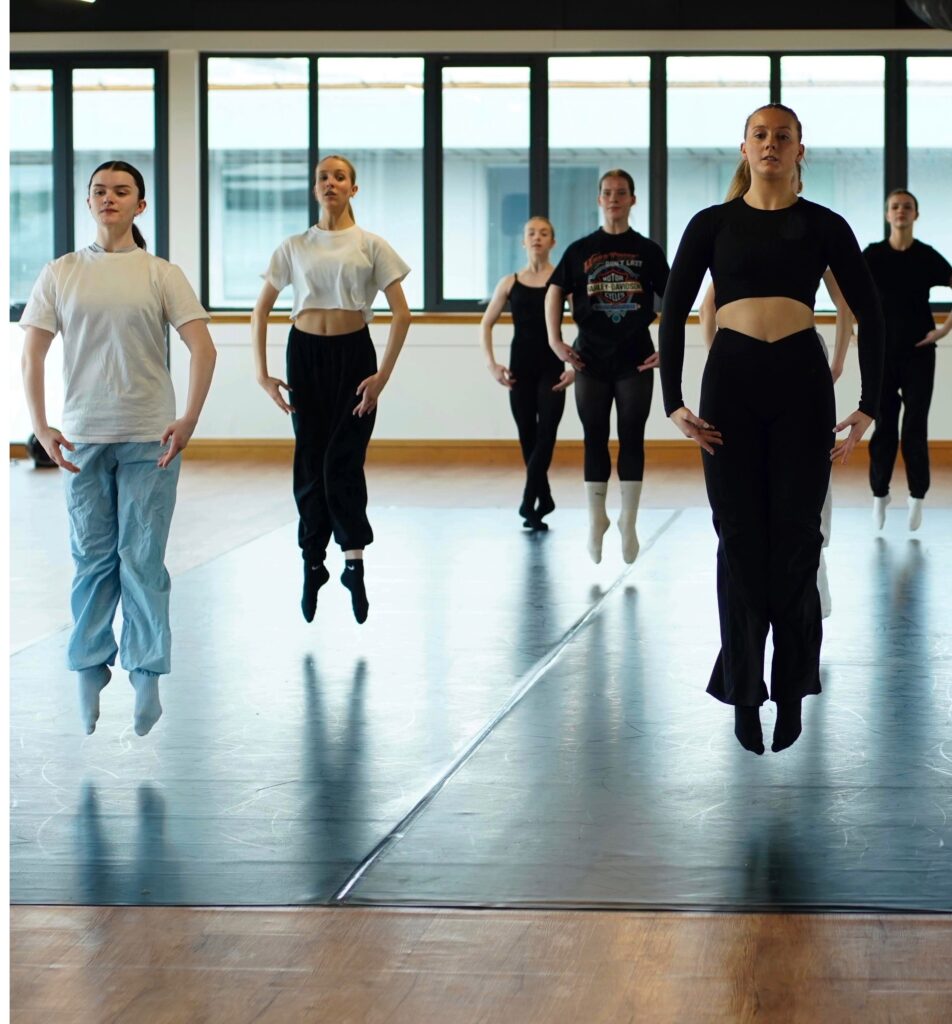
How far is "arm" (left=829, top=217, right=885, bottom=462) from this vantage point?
384 centimetres

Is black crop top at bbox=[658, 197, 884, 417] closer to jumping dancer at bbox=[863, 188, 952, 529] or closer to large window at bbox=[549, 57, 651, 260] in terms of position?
jumping dancer at bbox=[863, 188, 952, 529]

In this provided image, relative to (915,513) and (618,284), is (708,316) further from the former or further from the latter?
(915,513)

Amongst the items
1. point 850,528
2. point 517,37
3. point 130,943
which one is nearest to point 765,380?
point 130,943

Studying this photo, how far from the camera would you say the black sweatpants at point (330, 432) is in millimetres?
5656

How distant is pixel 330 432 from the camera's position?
5738 millimetres

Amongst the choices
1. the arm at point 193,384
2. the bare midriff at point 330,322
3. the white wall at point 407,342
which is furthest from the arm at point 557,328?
the white wall at point 407,342

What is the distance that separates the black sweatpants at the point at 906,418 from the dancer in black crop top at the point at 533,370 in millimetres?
1535

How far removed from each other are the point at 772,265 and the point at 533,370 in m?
4.86

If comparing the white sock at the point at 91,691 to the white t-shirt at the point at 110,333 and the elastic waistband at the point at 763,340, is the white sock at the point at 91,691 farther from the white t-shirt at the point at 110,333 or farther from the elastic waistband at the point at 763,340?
the elastic waistband at the point at 763,340

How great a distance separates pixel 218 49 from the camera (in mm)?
12844

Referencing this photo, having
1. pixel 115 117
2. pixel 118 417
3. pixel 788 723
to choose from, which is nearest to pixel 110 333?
pixel 118 417

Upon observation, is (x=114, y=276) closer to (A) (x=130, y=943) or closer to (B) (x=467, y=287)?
(A) (x=130, y=943)

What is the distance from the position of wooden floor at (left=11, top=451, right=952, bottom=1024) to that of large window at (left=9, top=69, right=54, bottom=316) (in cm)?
1080
